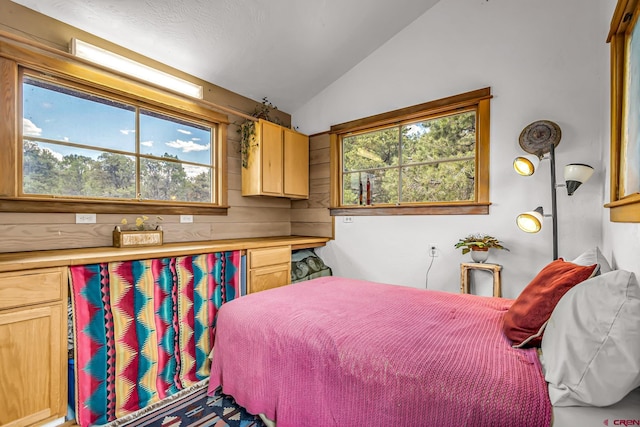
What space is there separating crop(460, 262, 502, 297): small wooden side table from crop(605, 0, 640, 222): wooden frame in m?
0.94

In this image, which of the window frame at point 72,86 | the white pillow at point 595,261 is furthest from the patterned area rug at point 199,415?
the white pillow at point 595,261

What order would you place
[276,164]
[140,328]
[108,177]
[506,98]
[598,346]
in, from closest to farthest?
[598,346] → [140,328] → [108,177] → [506,98] → [276,164]

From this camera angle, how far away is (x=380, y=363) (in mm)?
1226

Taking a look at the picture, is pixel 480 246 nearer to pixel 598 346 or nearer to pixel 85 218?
pixel 598 346

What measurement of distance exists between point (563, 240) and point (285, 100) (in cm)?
300

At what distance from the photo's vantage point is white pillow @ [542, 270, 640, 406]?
84cm

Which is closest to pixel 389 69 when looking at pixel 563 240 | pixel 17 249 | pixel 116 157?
pixel 563 240

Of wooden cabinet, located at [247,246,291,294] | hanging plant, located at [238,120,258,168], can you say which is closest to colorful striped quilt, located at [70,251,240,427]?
wooden cabinet, located at [247,246,291,294]

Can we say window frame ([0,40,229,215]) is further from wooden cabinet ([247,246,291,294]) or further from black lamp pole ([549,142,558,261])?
black lamp pole ([549,142,558,261])

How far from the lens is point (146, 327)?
1.93 meters

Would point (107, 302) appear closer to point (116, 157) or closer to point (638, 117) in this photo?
point (116, 157)

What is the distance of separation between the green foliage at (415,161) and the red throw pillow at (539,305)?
4.85 feet

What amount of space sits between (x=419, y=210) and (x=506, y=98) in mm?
1151

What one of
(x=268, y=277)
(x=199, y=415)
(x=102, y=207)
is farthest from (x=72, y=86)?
(x=199, y=415)
